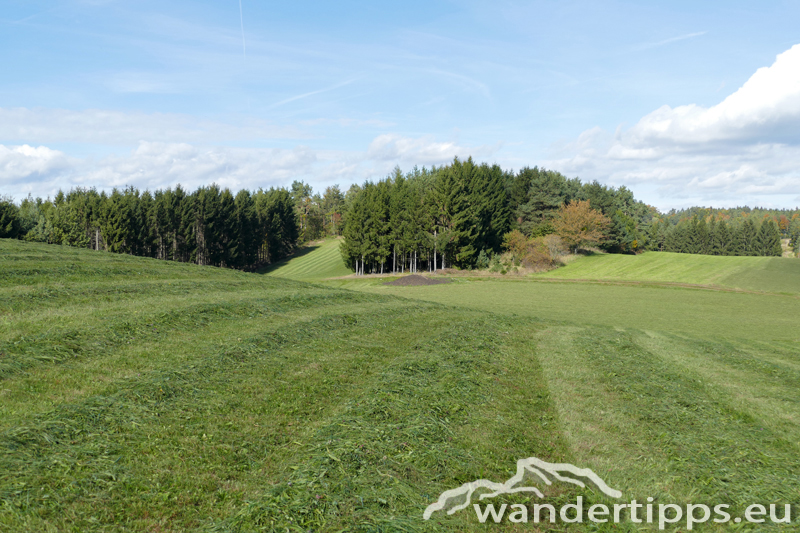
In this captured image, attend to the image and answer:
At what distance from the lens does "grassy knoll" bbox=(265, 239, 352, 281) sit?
3044 inches

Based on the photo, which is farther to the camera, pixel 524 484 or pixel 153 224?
pixel 153 224

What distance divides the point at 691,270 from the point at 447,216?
3175cm

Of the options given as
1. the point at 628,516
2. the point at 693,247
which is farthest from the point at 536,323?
the point at 693,247

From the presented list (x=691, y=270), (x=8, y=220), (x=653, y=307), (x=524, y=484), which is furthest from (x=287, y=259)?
(x=524, y=484)

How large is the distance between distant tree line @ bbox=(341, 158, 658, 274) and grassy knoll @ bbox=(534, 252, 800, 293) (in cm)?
922

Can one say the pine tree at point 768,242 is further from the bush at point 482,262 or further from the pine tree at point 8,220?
the pine tree at point 8,220

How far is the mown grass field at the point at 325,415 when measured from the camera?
16.5ft

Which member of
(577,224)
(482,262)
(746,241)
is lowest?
(482,262)

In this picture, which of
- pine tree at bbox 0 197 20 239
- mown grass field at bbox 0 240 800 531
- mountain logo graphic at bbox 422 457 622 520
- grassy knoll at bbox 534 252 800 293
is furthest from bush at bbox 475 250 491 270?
mountain logo graphic at bbox 422 457 622 520

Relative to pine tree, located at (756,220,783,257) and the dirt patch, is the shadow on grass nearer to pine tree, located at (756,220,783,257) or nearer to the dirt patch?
the dirt patch

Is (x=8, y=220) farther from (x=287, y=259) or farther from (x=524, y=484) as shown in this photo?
(x=524, y=484)

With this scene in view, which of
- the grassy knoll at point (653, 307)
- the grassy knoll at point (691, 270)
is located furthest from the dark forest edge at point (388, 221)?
the grassy knoll at point (653, 307)

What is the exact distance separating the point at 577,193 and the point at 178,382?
8233 centimetres

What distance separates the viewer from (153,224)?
2655 inches
